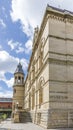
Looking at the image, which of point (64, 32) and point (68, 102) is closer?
point (68, 102)

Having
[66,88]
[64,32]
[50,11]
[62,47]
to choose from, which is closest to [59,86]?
[66,88]

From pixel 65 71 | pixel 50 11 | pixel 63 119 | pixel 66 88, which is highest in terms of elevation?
pixel 50 11

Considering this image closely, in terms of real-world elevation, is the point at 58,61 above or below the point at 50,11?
below

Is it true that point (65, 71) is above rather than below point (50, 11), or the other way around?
below

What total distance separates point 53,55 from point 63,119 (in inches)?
224

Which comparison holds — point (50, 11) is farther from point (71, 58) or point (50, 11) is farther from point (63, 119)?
point (63, 119)

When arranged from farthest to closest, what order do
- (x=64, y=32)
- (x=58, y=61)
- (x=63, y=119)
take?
(x=64, y=32)
(x=58, y=61)
(x=63, y=119)

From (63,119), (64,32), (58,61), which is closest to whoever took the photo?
(63,119)

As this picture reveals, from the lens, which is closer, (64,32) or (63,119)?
(63,119)

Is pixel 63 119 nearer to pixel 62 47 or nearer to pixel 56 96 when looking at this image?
pixel 56 96

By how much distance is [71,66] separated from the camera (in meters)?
18.3

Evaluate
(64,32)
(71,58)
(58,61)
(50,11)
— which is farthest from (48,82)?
(50,11)

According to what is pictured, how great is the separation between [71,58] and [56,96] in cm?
399

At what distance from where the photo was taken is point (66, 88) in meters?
17.5
